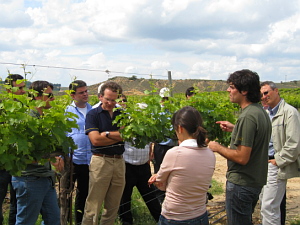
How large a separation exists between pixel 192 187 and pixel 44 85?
6.61ft

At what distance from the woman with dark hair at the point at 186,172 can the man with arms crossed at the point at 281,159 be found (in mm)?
1854

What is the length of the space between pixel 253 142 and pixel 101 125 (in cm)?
172

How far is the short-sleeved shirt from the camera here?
2949 millimetres

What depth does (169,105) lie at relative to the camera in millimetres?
4129

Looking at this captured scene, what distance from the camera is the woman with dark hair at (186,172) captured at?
2.42 m

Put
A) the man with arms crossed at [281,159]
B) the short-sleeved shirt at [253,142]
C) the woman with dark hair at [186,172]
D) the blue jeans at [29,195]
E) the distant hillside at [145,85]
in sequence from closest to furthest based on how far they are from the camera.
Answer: the woman with dark hair at [186,172] → the short-sleeved shirt at [253,142] → the blue jeans at [29,195] → the man with arms crossed at [281,159] → the distant hillside at [145,85]

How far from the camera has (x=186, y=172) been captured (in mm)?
2412

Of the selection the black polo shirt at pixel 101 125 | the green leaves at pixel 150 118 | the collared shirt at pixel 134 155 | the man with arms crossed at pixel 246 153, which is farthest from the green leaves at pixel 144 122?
the man with arms crossed at pixel 246 153

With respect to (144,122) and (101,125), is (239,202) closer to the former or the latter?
(144,122)

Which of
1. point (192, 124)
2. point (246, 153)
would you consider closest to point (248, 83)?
point (246, 153)

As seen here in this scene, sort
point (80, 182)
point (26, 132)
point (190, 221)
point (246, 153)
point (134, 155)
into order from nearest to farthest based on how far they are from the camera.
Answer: point (190, 221)
point (26, 132)
point (246, 153)
point (80, 182)
point (134, 155)

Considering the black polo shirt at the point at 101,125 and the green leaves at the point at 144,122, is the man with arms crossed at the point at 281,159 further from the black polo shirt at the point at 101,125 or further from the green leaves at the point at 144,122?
the black polo shirt at the point at 101,125

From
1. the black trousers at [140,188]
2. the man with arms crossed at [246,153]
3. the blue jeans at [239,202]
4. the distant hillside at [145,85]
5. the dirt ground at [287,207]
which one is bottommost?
the dirt ground at [287,207]

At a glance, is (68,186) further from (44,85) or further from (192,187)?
(192,187)
